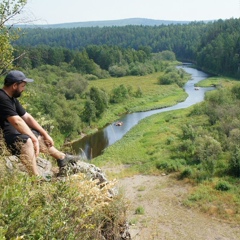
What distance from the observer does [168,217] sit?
19.1 meters

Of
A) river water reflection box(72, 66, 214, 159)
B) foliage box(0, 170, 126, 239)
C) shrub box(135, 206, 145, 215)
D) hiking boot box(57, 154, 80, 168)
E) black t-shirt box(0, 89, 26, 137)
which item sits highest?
black t-shirt box(0, 89, 26, 137)

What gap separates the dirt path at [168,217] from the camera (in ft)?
55.4

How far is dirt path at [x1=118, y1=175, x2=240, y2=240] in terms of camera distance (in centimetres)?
1689

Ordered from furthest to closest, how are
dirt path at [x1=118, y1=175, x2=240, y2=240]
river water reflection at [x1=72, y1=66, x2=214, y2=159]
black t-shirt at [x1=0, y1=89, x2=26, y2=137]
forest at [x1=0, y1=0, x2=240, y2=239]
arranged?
1. river water reflection at [x1=72, y1=66, x2=214, y2=159]
2. dirt path at [x1=118, y1=175, x2=240, y2=240]
3. black t-shirt at [x1=0, y1=89, x2=26, y2=137]
4. forest at [x1=0, y1=0, x2=240, y2=239]

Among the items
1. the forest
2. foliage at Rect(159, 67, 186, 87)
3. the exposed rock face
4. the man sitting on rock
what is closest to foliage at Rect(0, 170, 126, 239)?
the forest

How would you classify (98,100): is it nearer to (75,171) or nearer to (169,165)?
(169,165)

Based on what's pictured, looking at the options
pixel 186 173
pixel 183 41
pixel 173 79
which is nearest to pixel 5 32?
pixel 186 173

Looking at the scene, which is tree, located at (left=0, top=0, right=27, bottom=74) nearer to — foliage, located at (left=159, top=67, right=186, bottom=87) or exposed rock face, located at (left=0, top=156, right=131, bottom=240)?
exposed rock face, located at (left=0, top=156, right=131, bottom=240)

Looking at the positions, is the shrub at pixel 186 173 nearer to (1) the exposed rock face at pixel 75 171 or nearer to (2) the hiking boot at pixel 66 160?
(1) the exposed rock face at pixel 75 171

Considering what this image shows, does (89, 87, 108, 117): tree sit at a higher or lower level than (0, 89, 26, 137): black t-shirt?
lower

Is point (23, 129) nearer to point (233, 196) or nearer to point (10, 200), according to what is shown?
point (10, 200)

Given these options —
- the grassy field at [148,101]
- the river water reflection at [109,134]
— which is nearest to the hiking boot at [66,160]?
the river water reflection at [109,134]

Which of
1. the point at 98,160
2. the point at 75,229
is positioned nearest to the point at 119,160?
the point at 98,160

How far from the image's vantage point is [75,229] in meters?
4.39
